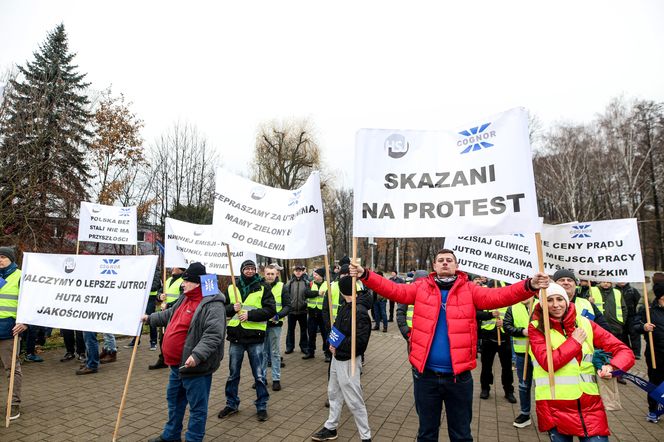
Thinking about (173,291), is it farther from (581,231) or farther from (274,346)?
(581,231)

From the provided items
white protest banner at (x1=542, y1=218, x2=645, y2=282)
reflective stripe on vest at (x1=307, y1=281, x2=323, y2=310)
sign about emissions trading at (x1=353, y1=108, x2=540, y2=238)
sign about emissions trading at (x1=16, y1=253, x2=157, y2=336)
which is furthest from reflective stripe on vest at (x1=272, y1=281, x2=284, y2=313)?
white protest banner at (x1=542, y1=218, x2=645, y2=282)

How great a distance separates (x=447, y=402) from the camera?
350cm

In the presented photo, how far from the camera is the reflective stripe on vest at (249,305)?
225 inches

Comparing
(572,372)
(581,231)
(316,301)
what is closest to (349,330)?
(572,372)

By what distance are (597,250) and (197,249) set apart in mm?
7078

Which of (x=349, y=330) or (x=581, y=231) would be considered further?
(x=581, y=231)

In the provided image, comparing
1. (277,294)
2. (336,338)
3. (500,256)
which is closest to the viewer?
(336,338)

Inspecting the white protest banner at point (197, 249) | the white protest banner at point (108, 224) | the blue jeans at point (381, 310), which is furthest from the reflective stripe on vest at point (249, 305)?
the blue jeans at point (381, 310)

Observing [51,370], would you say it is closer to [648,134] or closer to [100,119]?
[100,119]

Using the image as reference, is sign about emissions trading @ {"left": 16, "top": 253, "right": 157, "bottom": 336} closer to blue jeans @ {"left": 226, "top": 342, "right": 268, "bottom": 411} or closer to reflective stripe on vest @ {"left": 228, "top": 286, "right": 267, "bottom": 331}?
reflective stripe on vest @ {"left": 228, "top": 286, "right": 267, "bottom": 331}

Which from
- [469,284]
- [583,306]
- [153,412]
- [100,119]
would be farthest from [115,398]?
[100,119]

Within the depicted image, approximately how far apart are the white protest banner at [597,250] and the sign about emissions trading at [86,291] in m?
6.33

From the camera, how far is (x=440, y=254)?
373cm

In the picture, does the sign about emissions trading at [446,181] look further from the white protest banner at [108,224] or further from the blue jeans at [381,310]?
the blue jeans at [381,310]
